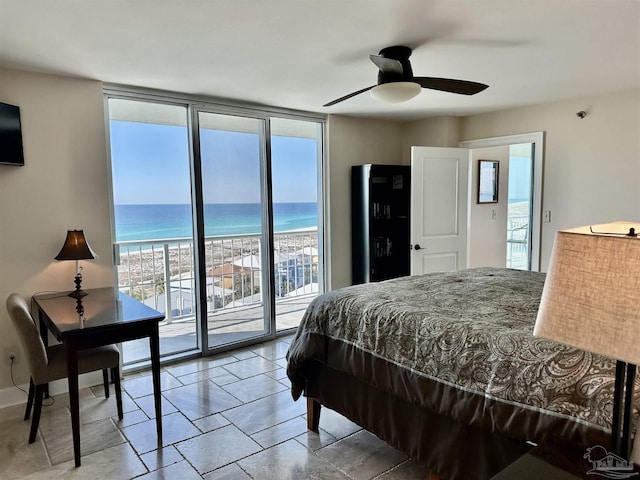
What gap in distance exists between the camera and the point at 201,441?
Answer: 2574mm

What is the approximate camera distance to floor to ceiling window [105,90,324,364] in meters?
3.89

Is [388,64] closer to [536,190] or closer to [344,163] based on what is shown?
[344,163]

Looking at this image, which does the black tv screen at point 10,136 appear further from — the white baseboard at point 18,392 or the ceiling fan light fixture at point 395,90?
the ceiling fan light fixture at point 395,90

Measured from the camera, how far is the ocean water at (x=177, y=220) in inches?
159

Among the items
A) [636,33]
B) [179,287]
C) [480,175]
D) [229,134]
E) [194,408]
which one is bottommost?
[194,408]

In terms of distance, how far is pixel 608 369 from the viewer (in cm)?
142

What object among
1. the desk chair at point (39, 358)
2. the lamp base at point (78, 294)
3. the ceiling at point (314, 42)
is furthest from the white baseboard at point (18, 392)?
the ceiling at point (314, 42)

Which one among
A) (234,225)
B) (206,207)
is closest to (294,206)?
(234,225)

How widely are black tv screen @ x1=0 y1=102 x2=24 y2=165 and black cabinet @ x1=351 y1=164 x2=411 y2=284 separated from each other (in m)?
3.11

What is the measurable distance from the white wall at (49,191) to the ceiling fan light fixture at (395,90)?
2.14 metres

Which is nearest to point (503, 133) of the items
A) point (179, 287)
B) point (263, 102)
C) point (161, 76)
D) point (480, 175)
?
point (480, 175)

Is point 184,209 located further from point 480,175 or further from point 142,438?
point 480,175

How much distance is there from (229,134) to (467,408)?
3231 mm

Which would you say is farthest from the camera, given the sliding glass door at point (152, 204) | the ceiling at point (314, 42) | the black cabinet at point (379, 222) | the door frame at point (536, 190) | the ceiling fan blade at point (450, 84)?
the black cabinet at point (379, 222)
